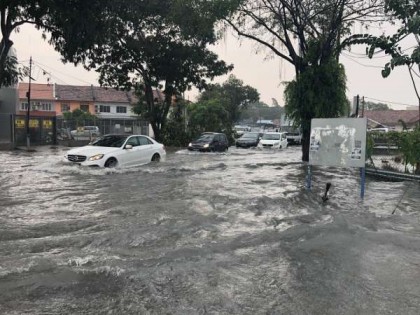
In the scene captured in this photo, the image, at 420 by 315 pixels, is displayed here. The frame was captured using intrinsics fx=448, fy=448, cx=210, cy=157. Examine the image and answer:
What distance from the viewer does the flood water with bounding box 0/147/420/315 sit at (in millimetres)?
4309

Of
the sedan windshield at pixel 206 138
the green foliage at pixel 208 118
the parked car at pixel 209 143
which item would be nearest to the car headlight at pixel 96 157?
the parked car at pixel 209 143

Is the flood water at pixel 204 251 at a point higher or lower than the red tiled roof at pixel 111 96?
lower

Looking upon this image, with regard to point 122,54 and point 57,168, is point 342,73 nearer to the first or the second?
point 57,168

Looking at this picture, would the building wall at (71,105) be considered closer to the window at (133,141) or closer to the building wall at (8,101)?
the building wall at (8,101)

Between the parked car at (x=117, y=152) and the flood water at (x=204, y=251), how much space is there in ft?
9.08

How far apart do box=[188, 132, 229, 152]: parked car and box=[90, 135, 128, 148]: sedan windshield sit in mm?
11758

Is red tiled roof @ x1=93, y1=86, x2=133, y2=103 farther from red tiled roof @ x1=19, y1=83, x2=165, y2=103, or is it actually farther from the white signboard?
the white signboard

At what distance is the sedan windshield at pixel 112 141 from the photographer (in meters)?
15.6

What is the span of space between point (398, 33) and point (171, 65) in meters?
19.8

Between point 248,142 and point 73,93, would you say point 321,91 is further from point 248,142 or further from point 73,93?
point 73,93

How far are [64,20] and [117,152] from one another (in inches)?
179

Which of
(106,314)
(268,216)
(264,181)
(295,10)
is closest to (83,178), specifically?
(264,181)

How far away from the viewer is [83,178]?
507 inches

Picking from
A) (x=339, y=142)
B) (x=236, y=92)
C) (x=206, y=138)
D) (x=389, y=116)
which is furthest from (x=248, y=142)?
(x=389, y=116)
